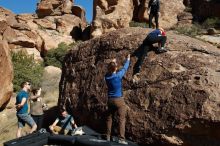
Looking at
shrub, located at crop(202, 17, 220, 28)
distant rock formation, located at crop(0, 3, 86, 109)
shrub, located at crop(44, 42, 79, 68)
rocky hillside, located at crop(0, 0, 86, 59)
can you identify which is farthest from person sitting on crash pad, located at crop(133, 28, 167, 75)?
shrub, located at crop(44, 42, 79, 68)

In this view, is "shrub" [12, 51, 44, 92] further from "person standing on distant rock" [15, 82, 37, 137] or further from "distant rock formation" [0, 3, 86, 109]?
"person standing on distant rock" [15, 82, 37, 137]

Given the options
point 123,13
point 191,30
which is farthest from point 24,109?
point 123,13

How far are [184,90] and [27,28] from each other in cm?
2664

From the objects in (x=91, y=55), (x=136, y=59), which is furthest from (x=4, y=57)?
(x=136, y=59)

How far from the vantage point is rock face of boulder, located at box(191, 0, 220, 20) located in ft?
114

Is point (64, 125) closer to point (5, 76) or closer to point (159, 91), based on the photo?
point (159, 91)

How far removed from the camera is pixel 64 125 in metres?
10.9

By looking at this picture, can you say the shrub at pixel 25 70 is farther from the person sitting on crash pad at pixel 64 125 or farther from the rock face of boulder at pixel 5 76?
the person sitting on crash pad at pixel 64 125

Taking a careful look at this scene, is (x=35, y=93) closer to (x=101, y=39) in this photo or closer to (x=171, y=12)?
(x=101, y=39)

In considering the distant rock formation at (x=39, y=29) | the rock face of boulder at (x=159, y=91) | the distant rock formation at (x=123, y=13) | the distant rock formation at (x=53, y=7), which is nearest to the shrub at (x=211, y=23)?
the distant rock formation at (x=123, y=13)

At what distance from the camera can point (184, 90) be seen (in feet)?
30.2

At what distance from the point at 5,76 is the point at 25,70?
994 centimetres

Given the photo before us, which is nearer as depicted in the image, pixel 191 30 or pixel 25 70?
pixel 25 70

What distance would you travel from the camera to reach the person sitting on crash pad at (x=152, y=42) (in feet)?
33.5
